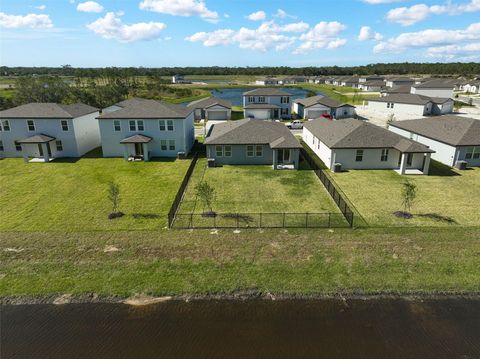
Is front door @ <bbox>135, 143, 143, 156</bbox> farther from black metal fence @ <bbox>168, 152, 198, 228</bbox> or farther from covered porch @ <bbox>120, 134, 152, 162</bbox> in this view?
black metal fence @ <bbox>168, 152, 198, 228</bbox>

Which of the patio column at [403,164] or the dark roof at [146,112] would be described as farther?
the dark roof at [146,112]

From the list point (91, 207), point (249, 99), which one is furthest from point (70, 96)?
point (91, 207)

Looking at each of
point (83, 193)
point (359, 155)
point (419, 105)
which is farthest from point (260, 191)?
point (419, 105)

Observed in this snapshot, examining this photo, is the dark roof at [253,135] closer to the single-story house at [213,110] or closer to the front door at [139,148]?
the front door at [139,148]

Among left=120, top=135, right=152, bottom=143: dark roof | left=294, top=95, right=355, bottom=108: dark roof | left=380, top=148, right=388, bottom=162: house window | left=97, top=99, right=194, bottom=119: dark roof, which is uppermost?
left=97, top=99, right=194, bottom=119: dark roof

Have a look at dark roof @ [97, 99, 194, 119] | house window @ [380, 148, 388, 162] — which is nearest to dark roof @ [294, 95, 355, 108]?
house window @ [380, 148, 388, 162]

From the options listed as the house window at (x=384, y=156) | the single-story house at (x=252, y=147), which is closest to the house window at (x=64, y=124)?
the single-story house at (x=252, y=147)

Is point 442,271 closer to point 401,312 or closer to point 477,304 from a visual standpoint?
point 477,304
